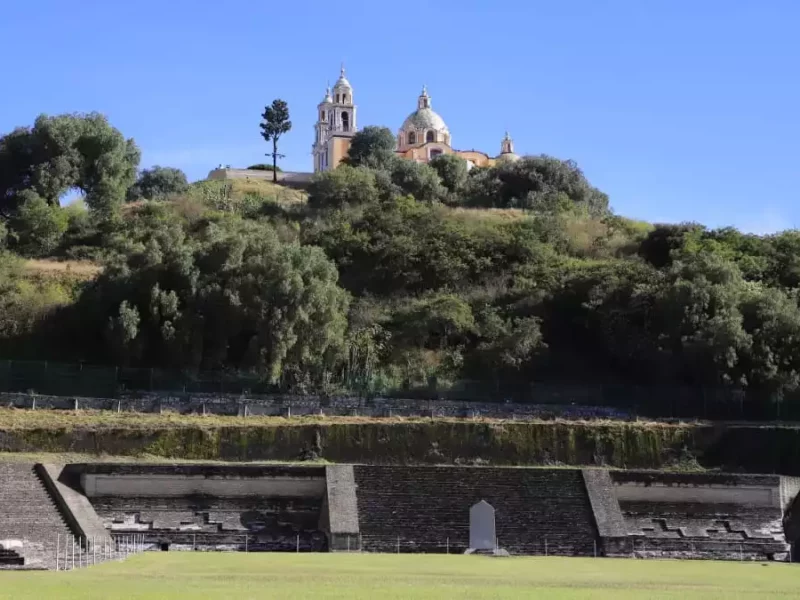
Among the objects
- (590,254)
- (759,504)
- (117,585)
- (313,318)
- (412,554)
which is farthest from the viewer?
(590,254)

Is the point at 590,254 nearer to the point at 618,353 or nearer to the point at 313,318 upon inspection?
the point at 618,353

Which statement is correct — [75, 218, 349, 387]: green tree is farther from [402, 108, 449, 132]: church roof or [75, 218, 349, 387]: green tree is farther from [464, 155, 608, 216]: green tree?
[402, 108, 449, 132]: church roof

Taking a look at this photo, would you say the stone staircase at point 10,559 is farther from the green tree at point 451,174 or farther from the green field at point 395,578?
the green tree at point 451,174

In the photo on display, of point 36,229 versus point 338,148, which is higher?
point 338,148

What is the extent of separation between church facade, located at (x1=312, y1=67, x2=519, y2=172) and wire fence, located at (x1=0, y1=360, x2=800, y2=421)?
42.1m

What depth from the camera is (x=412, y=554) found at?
26703mm

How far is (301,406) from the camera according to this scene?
3697 centimetres

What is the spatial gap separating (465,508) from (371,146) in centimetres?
4271

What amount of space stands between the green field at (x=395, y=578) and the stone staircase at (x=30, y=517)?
6.40ft

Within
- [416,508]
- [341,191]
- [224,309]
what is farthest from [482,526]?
[341,191]

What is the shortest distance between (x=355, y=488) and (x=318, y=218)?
26.7m

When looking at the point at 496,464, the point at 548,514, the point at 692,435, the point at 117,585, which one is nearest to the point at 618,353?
the point at 692,435

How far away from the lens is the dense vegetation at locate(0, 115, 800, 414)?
38.8 metres

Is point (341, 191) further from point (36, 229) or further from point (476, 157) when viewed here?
point (476, 157)
